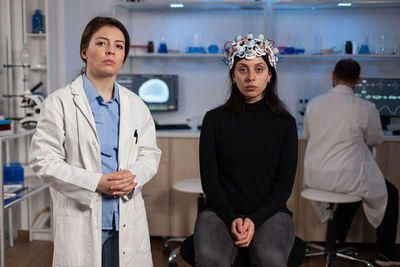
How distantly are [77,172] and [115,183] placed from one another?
0.48ft

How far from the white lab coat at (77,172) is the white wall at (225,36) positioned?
2.10m

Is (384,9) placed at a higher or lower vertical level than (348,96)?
higher

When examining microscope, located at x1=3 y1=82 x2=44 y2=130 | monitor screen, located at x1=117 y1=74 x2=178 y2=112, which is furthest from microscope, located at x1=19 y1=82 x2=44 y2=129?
monitor screen, located at x1=117 y1=74 x2=178 y2=112

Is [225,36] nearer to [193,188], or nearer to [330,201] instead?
[193,188]

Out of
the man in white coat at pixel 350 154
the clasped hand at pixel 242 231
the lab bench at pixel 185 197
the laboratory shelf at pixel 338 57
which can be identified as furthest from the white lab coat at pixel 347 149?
the clasped hand at pixel 242 231

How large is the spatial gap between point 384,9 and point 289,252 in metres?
2.75

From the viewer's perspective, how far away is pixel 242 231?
1.79 meters

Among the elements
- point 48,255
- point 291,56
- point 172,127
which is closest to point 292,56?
point 291,56

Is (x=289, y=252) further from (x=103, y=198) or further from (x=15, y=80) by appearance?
(x=15, y=80)

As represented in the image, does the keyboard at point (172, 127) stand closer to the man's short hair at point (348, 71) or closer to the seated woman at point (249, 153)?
the man's short hair at point (348, 71)

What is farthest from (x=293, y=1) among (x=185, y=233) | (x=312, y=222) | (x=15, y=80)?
(x=15, y=80)

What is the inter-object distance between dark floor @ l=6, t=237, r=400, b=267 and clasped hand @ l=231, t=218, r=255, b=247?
51.3 inches

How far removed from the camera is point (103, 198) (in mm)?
1739

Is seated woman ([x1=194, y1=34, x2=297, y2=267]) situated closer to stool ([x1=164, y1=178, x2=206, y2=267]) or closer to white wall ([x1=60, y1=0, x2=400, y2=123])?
stool ([x1=164, y1=178, x2=206, y2=267])
